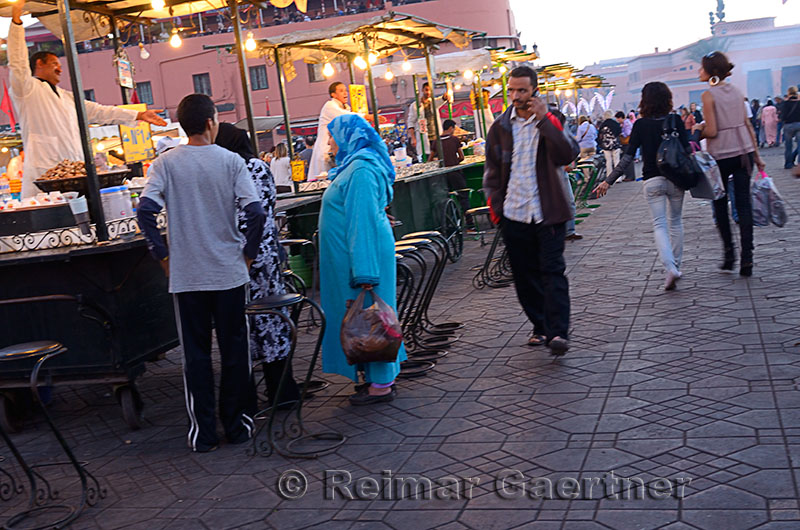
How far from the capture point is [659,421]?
14.6ft

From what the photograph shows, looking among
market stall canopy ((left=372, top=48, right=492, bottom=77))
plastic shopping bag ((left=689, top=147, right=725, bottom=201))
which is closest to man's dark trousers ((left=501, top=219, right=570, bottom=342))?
plastic shopping bag ((left=689, top=147, right=725, bottom=201))

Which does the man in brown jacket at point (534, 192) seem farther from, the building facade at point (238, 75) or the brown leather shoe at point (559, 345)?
the building facade at point (238, 75)

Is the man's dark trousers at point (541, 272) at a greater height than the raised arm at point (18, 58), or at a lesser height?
lesser

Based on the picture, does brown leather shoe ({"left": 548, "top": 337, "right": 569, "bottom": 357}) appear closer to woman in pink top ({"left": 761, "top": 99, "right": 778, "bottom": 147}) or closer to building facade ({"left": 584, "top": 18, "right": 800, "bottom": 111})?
woman in pink top ({"left": 761, "top": 99, "right": 778, "bottom": 147})

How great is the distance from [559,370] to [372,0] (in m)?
40.3

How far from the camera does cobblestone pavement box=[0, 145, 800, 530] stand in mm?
3629

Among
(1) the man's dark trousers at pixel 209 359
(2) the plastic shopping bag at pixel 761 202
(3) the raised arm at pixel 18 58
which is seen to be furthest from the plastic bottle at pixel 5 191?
(2) the plastic shopping bag at pixel 761 202

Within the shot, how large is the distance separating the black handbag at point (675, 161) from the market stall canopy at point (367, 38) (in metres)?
4.31

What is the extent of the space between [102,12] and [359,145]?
3.28 meters

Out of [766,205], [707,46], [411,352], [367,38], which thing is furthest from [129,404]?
[707,46]

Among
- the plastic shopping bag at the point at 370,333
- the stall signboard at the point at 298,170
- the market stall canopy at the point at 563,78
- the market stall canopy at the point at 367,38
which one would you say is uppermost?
the market stall canopy at the point at 367,38

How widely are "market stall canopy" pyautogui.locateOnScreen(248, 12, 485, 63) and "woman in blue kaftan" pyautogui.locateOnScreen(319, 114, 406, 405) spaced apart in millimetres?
5347

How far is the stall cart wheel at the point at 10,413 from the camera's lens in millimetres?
5871

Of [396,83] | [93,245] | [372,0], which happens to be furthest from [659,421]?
[372,0]
